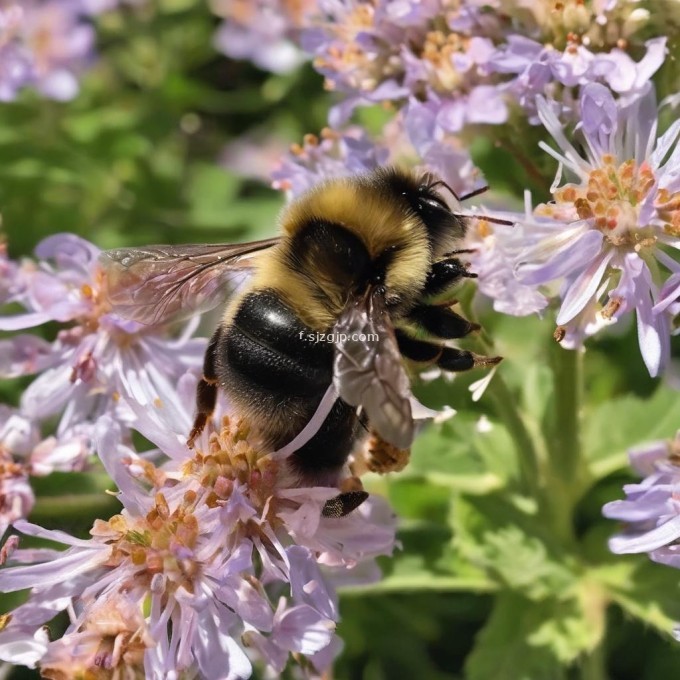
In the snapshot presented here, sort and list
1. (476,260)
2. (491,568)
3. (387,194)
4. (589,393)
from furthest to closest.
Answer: (589,393)
(491,568)
(476,260)
(387,194)

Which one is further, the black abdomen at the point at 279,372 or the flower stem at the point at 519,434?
the flower stem at the point at 519,434

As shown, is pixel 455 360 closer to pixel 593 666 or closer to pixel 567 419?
pixel 567 419

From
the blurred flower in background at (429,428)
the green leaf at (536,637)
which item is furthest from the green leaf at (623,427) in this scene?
the green leaf at (536,637)

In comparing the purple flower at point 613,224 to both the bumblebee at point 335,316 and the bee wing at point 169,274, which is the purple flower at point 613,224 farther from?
the bee wing at point 169,274

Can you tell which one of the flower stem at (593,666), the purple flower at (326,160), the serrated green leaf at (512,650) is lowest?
the flower stem at (593,666)

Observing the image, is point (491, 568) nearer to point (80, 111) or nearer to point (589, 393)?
point (589, 393)

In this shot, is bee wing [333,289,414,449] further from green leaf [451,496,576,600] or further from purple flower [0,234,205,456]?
green leaf [451,496,576,600]

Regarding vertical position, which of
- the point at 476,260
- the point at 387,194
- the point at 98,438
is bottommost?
the point at 98,438

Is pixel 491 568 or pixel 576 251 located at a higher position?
pixel 576 251

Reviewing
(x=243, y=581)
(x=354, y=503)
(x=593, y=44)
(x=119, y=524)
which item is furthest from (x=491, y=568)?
(x=593, y=44)
